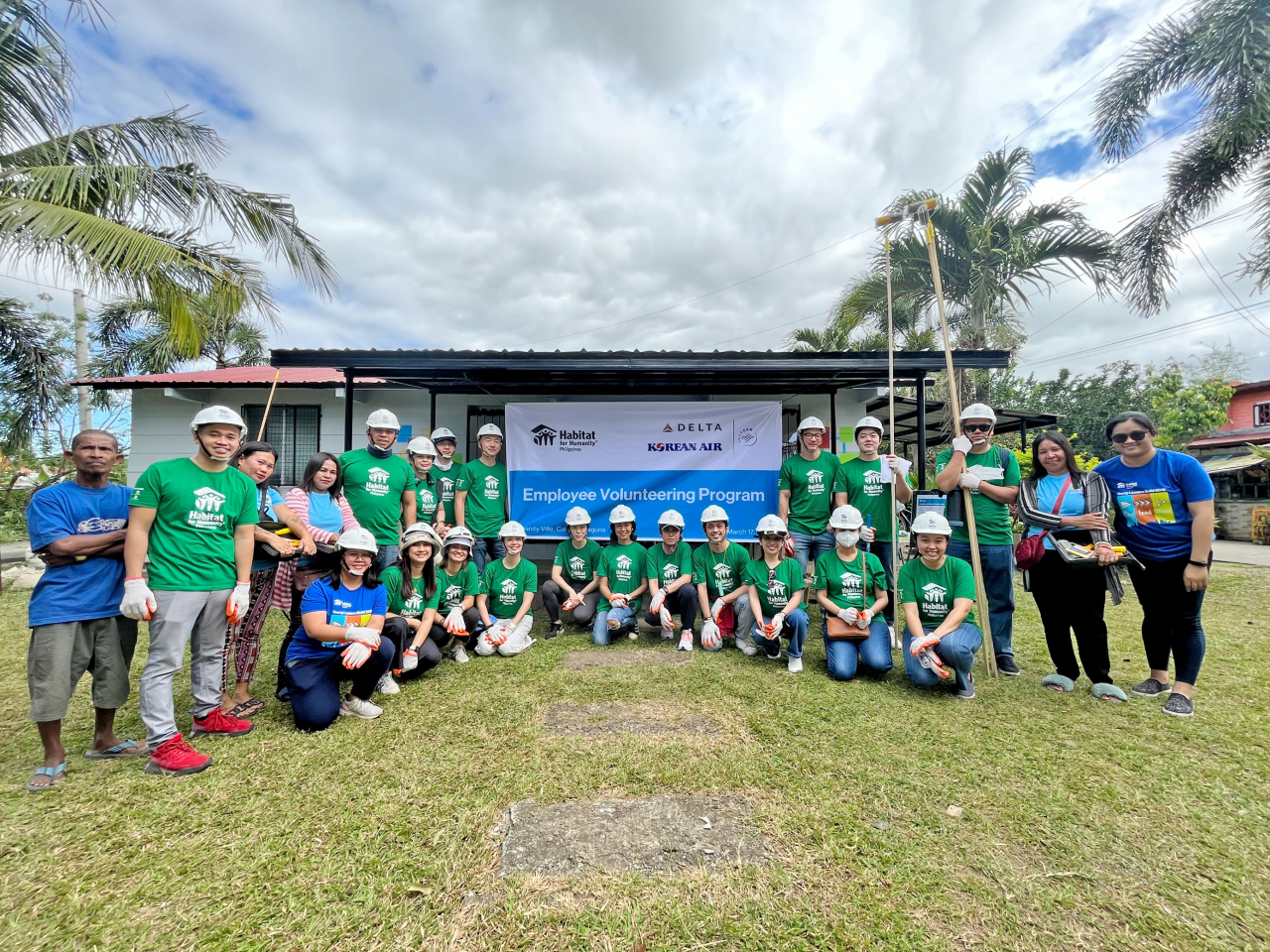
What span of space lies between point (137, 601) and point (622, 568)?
331cm

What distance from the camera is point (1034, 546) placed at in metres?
3.56

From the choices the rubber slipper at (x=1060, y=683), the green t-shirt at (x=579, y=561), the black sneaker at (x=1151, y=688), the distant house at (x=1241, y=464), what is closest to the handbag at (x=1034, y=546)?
the rubber slipper at (x=1060, y=683)

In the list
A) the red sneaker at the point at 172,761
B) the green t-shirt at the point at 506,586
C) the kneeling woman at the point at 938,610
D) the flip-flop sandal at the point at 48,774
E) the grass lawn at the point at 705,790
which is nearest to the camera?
the grass lawn at the point at 705,790

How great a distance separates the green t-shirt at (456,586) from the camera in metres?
4.28

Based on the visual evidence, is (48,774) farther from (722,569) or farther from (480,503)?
(722,569)

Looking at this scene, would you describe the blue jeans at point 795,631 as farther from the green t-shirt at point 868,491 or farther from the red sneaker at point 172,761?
the red sneaker at point 172,761

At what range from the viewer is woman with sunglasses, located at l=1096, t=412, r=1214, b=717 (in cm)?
310

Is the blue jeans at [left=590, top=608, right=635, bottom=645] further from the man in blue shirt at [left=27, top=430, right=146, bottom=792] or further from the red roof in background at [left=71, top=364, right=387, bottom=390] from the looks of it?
the red roof in background at [left=71, top=364, right=387, bottom=390]

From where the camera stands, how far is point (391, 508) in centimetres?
409

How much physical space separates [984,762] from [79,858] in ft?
12.2

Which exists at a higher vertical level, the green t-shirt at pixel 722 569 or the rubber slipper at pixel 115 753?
the green t-shirt at pixel 722 569

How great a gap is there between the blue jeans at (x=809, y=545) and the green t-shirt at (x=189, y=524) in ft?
12.9

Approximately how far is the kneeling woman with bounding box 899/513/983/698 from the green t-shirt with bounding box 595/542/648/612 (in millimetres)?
2214

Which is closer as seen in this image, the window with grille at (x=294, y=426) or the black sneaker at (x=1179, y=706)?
the black sneaker at (x=1179, y=706)
